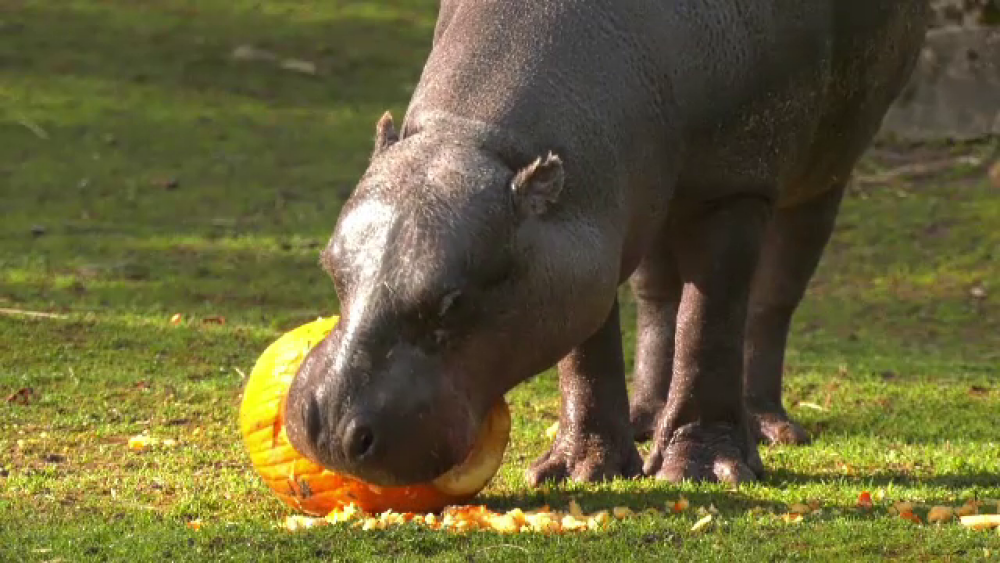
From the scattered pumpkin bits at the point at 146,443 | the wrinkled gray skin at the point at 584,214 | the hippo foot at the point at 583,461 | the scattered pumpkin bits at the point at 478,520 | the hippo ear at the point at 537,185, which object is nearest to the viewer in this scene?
the wrinkled gray skin at the point at 584,214

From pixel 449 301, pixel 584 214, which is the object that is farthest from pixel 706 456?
pixel 449 301

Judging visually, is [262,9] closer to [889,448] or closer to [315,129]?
[315,129]

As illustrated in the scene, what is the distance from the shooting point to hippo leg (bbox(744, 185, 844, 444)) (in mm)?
8180

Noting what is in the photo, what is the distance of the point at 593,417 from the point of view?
6645mm

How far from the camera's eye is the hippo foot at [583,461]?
662 cm

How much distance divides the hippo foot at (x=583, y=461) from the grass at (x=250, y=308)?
12 centimetres

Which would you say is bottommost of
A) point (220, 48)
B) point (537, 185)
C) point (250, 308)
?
point (220, 48)

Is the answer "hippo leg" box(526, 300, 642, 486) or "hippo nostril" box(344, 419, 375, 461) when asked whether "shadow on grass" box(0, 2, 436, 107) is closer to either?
"hippo leg" box(526, 300, 642, 486)

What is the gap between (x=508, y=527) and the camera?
5.53m

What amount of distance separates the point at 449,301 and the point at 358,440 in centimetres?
47

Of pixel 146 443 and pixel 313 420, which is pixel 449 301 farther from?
pixel 146 443

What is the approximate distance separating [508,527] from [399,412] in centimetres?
68

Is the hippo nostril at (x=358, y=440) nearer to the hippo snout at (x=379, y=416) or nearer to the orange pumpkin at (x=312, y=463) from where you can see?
the hippo snout at (x=379, y=416)

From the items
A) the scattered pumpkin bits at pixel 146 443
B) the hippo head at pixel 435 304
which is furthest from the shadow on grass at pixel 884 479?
the scattered pumpkin bits at pixel 146 443
